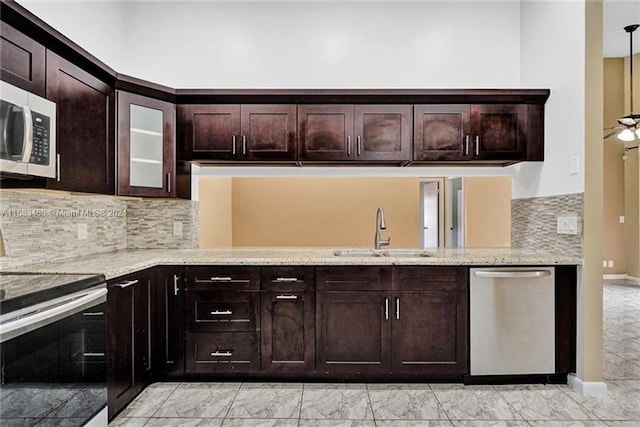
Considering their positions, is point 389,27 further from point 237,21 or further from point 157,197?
point 157,197

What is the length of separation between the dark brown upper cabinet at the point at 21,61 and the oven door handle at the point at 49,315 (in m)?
1.07

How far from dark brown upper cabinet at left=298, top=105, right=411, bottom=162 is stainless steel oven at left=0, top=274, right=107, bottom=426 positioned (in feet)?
5.88

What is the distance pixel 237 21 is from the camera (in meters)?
3.62

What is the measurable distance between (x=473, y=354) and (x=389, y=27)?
8.97 ft

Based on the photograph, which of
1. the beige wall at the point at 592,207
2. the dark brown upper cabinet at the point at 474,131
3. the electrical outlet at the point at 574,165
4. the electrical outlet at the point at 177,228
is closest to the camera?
the beige wall at the point at 592,207

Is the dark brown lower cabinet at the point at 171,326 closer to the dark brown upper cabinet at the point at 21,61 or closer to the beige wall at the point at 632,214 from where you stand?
the dark brown upper cabinet at the point at 21,61

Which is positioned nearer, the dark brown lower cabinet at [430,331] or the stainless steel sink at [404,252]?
the dark brown lower cabinet at [430,331]

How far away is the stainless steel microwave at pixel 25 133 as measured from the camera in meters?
1.80

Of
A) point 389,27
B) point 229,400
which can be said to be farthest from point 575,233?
point 229,400

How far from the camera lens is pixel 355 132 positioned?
323cm

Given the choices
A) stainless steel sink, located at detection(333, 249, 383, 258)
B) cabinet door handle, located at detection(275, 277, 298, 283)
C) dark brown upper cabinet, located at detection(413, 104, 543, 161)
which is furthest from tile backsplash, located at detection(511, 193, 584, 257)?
cabinet door handle, located at detection(275, 277, 298, 283)

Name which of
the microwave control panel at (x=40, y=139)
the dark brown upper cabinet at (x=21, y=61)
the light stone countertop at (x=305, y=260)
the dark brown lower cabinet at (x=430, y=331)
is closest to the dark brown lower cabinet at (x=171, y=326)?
the light stone countertop at (x=305, y=260)

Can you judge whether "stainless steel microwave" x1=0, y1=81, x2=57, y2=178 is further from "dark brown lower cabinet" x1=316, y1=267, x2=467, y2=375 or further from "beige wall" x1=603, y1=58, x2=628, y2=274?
"beige wall" x1=603, y1=58, x2=628, y2=274

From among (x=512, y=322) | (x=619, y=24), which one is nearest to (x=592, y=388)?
(x=512, y=322)
